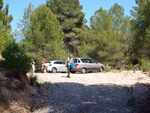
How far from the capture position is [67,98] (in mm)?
8039

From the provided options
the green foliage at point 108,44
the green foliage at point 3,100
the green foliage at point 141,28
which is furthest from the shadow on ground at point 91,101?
the green foliage at point 108,44

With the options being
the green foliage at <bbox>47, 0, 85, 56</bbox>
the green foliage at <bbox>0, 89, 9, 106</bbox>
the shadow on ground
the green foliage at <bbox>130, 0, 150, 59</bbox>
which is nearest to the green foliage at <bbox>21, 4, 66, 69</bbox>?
the green foliage at <bbox>47, 0, 85, 56</bbox>

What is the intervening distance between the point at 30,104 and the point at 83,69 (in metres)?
12.2

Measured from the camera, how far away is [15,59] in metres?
8.78

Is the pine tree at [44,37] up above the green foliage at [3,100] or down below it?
above

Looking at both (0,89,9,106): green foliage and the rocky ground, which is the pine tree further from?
(0,89,9,106): green foliage

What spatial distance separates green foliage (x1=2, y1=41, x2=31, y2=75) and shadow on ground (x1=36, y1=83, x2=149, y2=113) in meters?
1.96

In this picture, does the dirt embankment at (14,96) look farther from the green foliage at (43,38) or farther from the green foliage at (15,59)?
the green foliage at (43,38)

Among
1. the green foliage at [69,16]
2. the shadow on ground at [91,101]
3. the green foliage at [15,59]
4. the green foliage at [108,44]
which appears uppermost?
the green foliage at [69,16]

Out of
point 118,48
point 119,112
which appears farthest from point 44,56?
point 119,112

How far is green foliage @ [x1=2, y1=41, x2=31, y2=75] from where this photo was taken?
871 cm

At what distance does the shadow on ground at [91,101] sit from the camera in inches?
258

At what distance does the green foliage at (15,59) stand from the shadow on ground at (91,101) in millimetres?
1963

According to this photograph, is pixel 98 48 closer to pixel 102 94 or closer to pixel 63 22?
pixel 63 22
